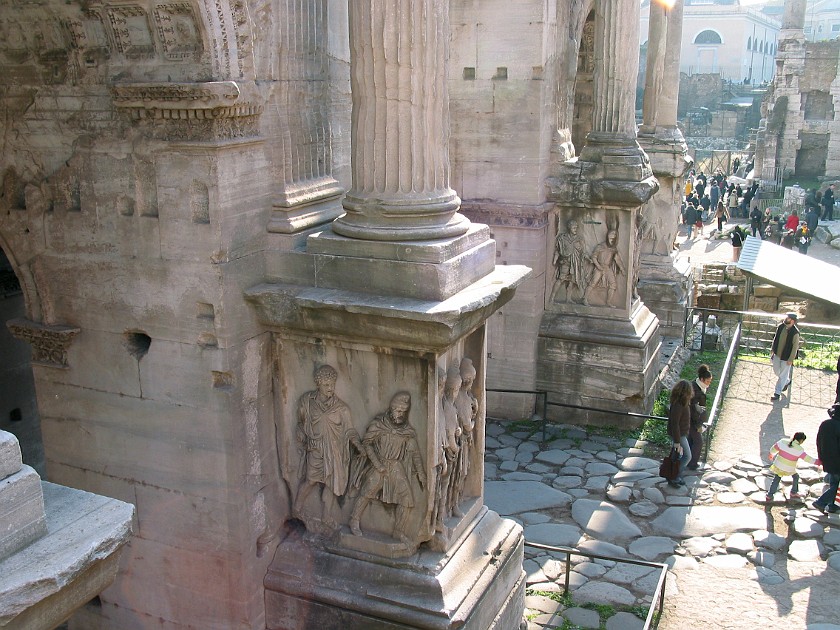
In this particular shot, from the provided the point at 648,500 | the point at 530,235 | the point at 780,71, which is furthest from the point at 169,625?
the point at 780,71

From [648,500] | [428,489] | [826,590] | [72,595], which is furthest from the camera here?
[648,500]

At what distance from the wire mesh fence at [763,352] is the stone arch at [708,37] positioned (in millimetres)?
67757

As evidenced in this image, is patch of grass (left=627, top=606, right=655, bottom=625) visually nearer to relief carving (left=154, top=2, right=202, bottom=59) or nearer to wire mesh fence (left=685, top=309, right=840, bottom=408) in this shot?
relief carving (left=154, top=2, right=202, bottom=59)

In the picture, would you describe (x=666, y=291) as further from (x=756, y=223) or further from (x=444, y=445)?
(x=756, y=223)

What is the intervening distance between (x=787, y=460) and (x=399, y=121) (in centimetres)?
557

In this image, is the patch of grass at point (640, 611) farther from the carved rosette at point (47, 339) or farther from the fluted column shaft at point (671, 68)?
the fluted column shaft at point (671, 68)

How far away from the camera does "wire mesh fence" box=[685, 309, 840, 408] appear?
12.0 metres

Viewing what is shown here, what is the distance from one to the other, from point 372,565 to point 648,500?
4.05 m

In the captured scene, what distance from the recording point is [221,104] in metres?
4.96

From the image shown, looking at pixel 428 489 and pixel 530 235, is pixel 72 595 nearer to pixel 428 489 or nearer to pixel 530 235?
pixel 428 489

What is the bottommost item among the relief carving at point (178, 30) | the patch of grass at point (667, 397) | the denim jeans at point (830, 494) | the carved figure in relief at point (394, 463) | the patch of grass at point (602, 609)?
the patch of grass at point (602, 609)

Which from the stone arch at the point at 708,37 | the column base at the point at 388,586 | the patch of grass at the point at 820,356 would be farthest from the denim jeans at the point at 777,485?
the stone arch at the point at 708,37

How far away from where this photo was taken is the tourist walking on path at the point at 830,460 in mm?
8469

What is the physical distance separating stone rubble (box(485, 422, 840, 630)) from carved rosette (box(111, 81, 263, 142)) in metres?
4.31
